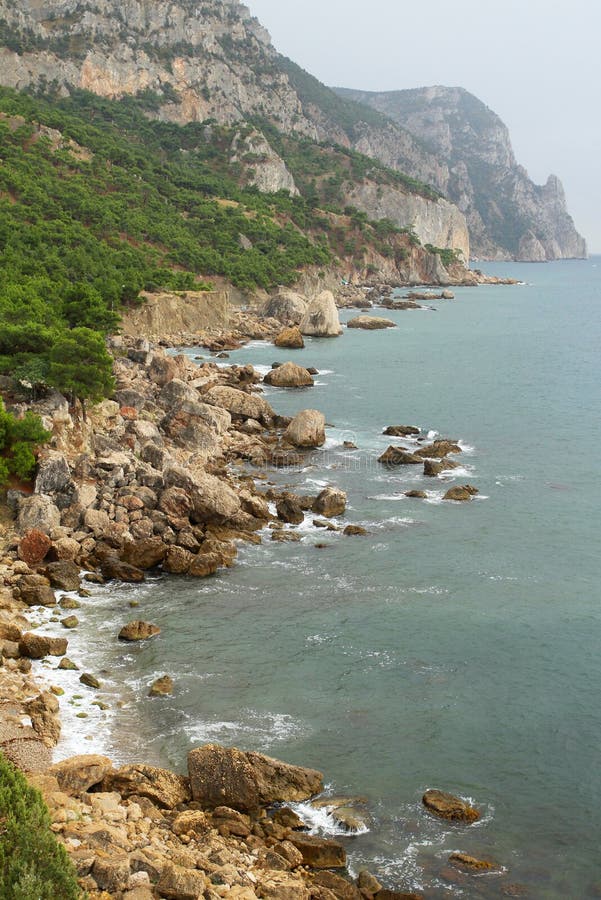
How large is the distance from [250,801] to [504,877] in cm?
565

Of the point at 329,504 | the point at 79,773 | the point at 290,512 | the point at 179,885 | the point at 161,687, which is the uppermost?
the point at 329,504

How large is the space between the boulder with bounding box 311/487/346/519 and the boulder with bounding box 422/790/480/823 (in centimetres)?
1914

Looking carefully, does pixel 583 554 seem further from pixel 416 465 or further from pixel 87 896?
pixel 87 896

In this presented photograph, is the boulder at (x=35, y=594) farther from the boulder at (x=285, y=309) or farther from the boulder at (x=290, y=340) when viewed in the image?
the boulder at (x=285, y=309)

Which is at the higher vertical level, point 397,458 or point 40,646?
point 397,458

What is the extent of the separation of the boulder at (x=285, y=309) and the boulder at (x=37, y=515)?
69.8m

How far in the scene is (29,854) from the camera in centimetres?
1244

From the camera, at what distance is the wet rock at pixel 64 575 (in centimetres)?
2925

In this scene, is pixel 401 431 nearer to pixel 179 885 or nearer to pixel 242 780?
pixel 242 780

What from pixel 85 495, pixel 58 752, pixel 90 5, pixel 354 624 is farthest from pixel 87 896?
pixel 90 5

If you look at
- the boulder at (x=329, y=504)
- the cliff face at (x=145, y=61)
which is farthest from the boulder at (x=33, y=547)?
the cliff face at (x=145, y=61)

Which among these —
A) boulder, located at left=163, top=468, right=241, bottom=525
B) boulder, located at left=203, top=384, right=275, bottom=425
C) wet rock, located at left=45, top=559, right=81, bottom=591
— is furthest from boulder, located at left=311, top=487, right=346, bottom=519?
boulder, located at left=203, top=384, right=275, bottom=425

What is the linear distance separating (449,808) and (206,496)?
18948mm

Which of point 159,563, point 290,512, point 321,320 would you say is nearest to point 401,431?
point 290,512
